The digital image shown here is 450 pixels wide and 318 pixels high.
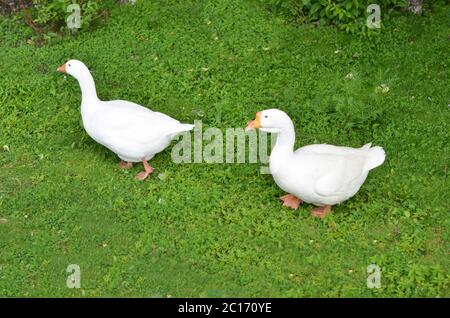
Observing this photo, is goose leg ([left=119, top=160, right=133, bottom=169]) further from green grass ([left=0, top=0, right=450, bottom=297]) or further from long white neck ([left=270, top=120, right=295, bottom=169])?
long white neck ([left=270, top=120, right=295, bottom=169])

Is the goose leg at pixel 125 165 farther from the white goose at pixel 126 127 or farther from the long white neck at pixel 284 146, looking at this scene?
the long white neck at pixel 284 146

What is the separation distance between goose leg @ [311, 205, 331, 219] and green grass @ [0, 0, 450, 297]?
60 mm

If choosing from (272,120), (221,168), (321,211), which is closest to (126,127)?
(221,168)

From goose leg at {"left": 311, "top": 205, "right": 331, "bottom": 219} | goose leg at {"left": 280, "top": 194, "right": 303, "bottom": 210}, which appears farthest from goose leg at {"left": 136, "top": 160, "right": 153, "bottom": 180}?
goose leg at {"left": 311, "top": 205, "right": 331, "bottom": 219}

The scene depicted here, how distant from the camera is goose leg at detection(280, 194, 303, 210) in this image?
6055mm

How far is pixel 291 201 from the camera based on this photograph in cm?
609

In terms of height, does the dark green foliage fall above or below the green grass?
above

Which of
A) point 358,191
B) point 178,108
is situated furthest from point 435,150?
point 178,108

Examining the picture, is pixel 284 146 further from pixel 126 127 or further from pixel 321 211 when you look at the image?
pixel 126 127

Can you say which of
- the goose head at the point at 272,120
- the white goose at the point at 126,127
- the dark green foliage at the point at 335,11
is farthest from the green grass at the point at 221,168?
the goose head at the point at 272,120

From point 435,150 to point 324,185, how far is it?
1624 mm

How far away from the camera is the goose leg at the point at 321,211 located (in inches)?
235

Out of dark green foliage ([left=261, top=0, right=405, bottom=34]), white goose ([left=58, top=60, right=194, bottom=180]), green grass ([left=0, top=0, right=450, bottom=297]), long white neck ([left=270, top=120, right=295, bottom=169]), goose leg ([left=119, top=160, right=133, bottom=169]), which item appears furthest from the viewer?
dark green foliage ([left=261, top=0, right=405, bottom=34])

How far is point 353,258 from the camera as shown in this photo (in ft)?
18.3
